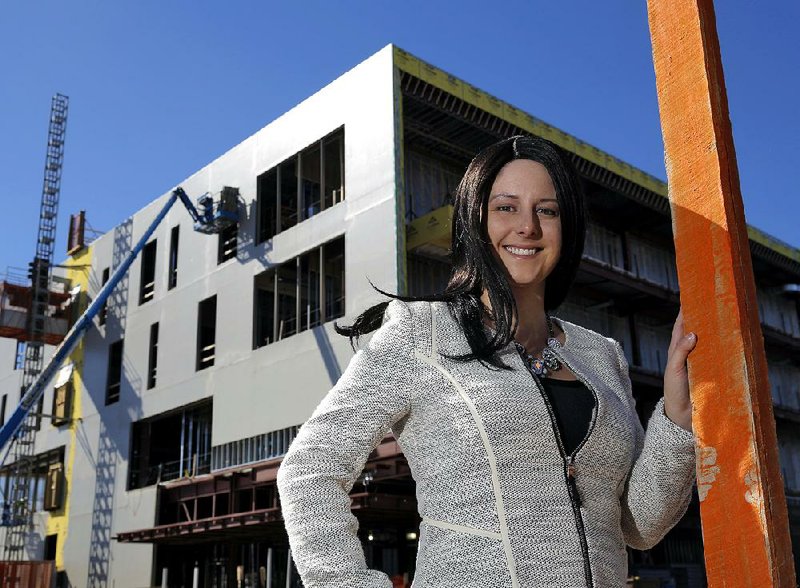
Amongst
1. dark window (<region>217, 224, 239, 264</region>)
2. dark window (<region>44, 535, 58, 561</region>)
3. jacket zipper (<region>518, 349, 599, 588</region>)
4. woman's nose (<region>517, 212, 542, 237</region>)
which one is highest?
dark window (<region>217, 224, 239, 264</region>)

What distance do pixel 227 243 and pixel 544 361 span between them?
2328cm

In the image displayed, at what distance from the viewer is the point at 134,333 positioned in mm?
28297

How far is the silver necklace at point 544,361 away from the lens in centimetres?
193

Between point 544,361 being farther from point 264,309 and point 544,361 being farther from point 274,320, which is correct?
point 264,309

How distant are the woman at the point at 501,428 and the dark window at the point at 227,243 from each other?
22.7 m

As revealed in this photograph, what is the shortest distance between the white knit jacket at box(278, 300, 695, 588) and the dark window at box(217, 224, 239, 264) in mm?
22852

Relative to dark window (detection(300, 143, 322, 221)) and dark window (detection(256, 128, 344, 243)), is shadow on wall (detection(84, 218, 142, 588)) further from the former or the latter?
dark window (detection(300, 143, 322, 221))

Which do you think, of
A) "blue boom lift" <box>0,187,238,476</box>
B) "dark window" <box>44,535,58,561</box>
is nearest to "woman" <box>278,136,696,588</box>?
"blue boom lift" <box>0,187,238,476</box>

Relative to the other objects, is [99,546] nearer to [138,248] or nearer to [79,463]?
[79,463]

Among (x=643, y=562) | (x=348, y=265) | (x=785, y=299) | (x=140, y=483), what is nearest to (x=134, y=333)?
(x=140, y=483)

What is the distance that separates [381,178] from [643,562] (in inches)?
547

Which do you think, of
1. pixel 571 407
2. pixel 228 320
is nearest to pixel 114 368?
pixel 228 320

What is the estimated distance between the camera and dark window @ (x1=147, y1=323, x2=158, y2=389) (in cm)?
2714

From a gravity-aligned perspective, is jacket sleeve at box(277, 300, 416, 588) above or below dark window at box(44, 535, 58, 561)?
below
